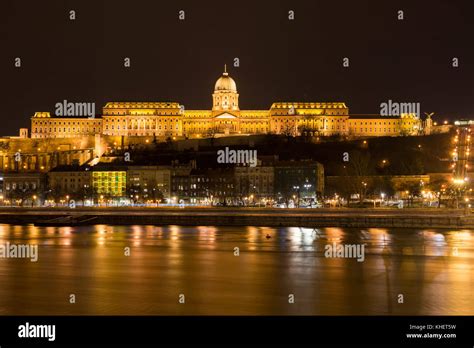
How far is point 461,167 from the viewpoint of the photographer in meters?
45.6

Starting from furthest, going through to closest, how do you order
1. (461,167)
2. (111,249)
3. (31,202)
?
(31,202) → (461,167) → (111,249)

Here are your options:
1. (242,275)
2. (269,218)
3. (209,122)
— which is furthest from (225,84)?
(242,275)

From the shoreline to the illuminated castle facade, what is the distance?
161 ft

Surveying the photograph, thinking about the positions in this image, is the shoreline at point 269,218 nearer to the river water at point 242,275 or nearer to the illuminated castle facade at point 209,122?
the river water at point 242,275

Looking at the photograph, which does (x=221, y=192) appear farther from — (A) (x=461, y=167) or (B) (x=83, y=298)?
(B) (x=83, y=298)

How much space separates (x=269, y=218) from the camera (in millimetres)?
36156

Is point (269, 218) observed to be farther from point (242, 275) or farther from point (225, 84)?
point (225, 84)

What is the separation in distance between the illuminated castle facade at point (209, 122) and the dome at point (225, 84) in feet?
13.1

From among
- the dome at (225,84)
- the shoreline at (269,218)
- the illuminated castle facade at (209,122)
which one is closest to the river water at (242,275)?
the shoreline at (269,218)

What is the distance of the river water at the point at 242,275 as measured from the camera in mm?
15859
